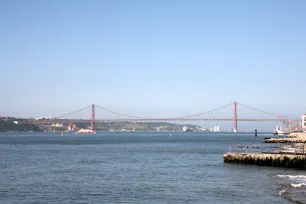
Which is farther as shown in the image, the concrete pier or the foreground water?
the concrete pier

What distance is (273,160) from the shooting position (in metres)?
34.6

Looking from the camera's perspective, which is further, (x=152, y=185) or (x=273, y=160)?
(x=273, y=160)

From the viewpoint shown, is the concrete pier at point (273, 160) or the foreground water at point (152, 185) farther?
the concrete pier at point (273, 160)

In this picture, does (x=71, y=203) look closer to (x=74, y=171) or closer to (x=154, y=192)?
(x=154, y=192)

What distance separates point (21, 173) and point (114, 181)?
8213 millimetres

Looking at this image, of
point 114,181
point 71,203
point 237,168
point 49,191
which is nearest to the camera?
point 71,203

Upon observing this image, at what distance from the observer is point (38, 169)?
3428 cm

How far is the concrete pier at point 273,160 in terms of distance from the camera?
1294 inches

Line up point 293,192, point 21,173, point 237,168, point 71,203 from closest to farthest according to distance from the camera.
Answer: point 71,203 → point 293,192 → point 21,173 → point 237,168

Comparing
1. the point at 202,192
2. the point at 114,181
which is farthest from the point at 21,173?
the point at 202,192

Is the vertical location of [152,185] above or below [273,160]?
below

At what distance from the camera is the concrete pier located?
3287 cm

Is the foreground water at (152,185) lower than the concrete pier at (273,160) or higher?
lower

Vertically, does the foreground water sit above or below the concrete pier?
below
